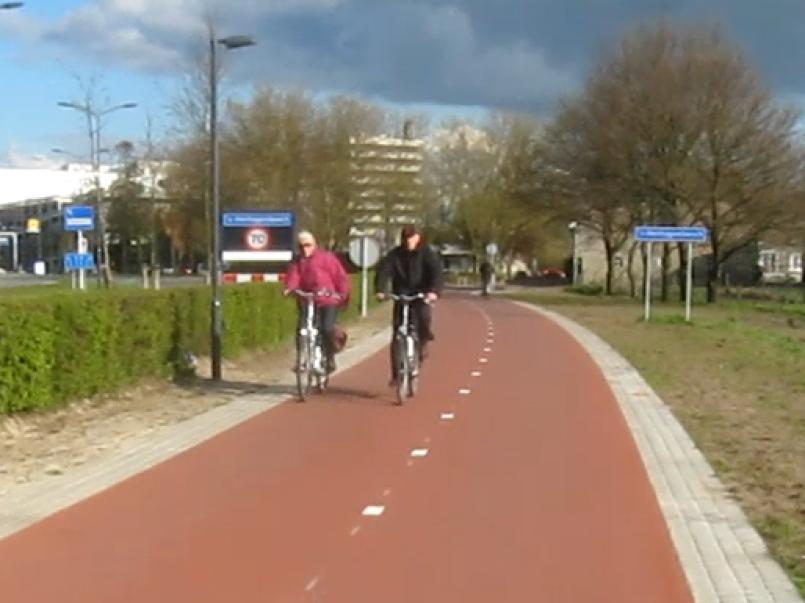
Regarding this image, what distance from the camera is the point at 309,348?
14766mm

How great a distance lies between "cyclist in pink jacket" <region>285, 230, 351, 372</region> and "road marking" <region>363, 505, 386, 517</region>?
21.7 ft

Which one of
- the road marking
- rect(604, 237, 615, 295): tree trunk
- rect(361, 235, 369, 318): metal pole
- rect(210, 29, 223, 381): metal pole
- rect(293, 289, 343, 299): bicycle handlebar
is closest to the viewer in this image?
the road marking

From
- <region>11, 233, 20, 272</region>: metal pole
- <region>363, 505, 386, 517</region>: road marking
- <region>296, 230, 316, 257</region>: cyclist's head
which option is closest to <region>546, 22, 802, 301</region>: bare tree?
<region>296, 230, 316, 257</region>: cyclist's head

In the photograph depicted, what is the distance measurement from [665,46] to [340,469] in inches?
1834

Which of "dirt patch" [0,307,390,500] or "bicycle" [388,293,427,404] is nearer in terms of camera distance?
"dirt patch" [0,307,390,500]

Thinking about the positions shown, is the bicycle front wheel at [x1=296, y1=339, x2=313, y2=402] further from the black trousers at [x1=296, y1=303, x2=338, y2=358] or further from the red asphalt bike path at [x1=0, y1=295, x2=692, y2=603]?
the red asphalt bike path at [x1=0, y1=295, x2=692, y2=603]

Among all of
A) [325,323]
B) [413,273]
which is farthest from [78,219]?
[413,273]

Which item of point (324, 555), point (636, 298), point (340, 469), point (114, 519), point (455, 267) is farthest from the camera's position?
point (455, 267)

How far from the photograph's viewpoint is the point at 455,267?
111 metres

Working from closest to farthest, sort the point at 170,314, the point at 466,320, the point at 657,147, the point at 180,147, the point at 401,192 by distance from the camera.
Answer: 1. the point at 170,314
2. the point at 466,320
3. the point at 180,147
4. the point at 657,147
5. the point at 401,192

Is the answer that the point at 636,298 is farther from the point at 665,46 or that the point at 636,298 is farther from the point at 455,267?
the point at 455,267

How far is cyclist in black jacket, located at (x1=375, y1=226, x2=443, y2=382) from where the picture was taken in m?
14.5

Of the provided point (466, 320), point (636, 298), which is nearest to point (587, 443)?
point (466, 320)

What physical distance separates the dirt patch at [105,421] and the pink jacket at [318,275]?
141 cm
